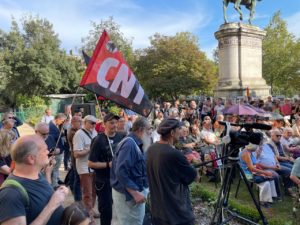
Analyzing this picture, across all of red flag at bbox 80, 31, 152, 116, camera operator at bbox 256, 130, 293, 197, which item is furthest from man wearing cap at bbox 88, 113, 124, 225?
camera operator at bbox 256, 130, 293, 197

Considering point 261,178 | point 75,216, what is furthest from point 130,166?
point 261,178

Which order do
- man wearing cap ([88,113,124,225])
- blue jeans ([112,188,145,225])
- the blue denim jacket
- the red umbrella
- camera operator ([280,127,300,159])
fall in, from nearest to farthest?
the blue denim jacket < blue jeans ([112,188,145,225]) < man wearing cap ([88,113,124,225]) < camera operator ([280,127,300,159]) < the red umbrella

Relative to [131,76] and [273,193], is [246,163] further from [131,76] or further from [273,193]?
[131,76]

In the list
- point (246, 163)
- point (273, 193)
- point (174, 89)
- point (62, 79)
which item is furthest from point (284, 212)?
point (62, 79)

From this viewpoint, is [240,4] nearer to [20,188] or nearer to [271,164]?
[271,164]

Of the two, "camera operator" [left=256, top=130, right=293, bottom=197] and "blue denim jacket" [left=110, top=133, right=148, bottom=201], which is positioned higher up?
"blue denim jacket" [left=110, top=133, right=148, bottom=201]

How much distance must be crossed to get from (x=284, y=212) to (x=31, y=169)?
5.32 meters

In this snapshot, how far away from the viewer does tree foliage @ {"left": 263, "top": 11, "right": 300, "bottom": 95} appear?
3469 centimetres

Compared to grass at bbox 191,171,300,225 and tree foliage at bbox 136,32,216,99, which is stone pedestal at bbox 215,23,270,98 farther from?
tree foliage at bbox 136,32,216,99

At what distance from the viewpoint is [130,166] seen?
3.75 meters

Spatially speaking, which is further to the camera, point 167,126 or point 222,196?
point 222,196

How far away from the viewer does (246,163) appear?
6910 millimetres

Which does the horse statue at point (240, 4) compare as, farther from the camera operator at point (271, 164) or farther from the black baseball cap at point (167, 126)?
the black baseball cap at point (167, 126)

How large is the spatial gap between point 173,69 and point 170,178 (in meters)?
31.9
